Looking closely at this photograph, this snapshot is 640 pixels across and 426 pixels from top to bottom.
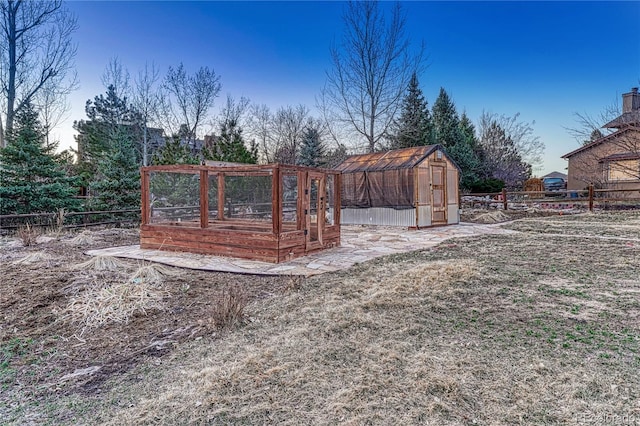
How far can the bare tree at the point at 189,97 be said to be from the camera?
1633cm

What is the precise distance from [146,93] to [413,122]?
42.7 feet

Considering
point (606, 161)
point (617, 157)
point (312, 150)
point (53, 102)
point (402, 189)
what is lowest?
point (402, 189)

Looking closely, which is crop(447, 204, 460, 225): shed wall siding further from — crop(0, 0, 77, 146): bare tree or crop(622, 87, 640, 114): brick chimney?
crop(0, 0, 77, 146): bare tree

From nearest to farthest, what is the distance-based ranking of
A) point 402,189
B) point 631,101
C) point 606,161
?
point 402,189
point 631,101
point 606,161

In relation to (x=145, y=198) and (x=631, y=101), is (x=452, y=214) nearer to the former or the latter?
(x=145, y=198)

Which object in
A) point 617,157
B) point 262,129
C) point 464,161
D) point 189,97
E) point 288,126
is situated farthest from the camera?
point 288,126

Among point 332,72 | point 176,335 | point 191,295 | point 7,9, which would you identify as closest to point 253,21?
point 332,72

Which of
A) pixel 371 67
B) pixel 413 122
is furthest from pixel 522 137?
pixel 371 67

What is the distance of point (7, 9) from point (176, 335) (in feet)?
46.7

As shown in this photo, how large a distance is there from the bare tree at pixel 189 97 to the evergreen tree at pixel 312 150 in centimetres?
530

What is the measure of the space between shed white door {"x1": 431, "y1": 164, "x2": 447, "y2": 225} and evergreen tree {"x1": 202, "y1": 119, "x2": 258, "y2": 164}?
7008 mm

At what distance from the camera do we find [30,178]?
9.62 meters

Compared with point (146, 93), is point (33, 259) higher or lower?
lower

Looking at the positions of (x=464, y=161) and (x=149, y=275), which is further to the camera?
(x=464, y=161)
